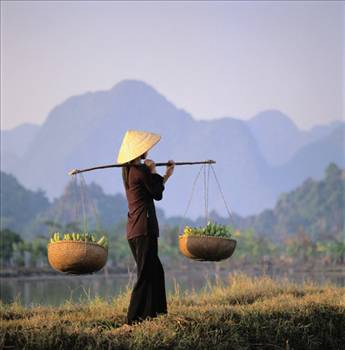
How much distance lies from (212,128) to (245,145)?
24.6 feet

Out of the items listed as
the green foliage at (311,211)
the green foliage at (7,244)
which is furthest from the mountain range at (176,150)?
the green foliage at (7,244)

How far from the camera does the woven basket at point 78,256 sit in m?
5.71

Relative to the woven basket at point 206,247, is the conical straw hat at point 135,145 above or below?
above

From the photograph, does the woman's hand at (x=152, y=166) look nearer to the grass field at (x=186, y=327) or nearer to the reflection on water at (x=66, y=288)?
the grass field at (x=186, y=327)

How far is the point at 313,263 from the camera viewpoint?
31.6 m

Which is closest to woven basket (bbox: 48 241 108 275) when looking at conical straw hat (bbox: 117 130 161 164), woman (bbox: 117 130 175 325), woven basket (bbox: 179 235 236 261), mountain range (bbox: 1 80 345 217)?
woman (bbox: 117 130 175 325)

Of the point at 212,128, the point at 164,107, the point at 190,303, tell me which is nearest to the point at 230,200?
the point at 212,128

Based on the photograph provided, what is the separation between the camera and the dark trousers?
5473mm

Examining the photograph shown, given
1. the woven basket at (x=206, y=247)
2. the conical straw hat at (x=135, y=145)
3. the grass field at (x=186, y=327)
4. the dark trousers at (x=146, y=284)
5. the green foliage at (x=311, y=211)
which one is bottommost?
the grass field at (x=186, y=327)

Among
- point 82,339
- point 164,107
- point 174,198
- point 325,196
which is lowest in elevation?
point 82,339

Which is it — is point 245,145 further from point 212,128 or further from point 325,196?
point 325,196

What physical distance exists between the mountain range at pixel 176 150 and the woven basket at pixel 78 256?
86838 millimetres

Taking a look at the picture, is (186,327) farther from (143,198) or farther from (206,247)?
(206,247)

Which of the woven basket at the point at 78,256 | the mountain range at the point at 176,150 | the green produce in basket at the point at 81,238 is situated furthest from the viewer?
the mountain range at the point at 176,150
